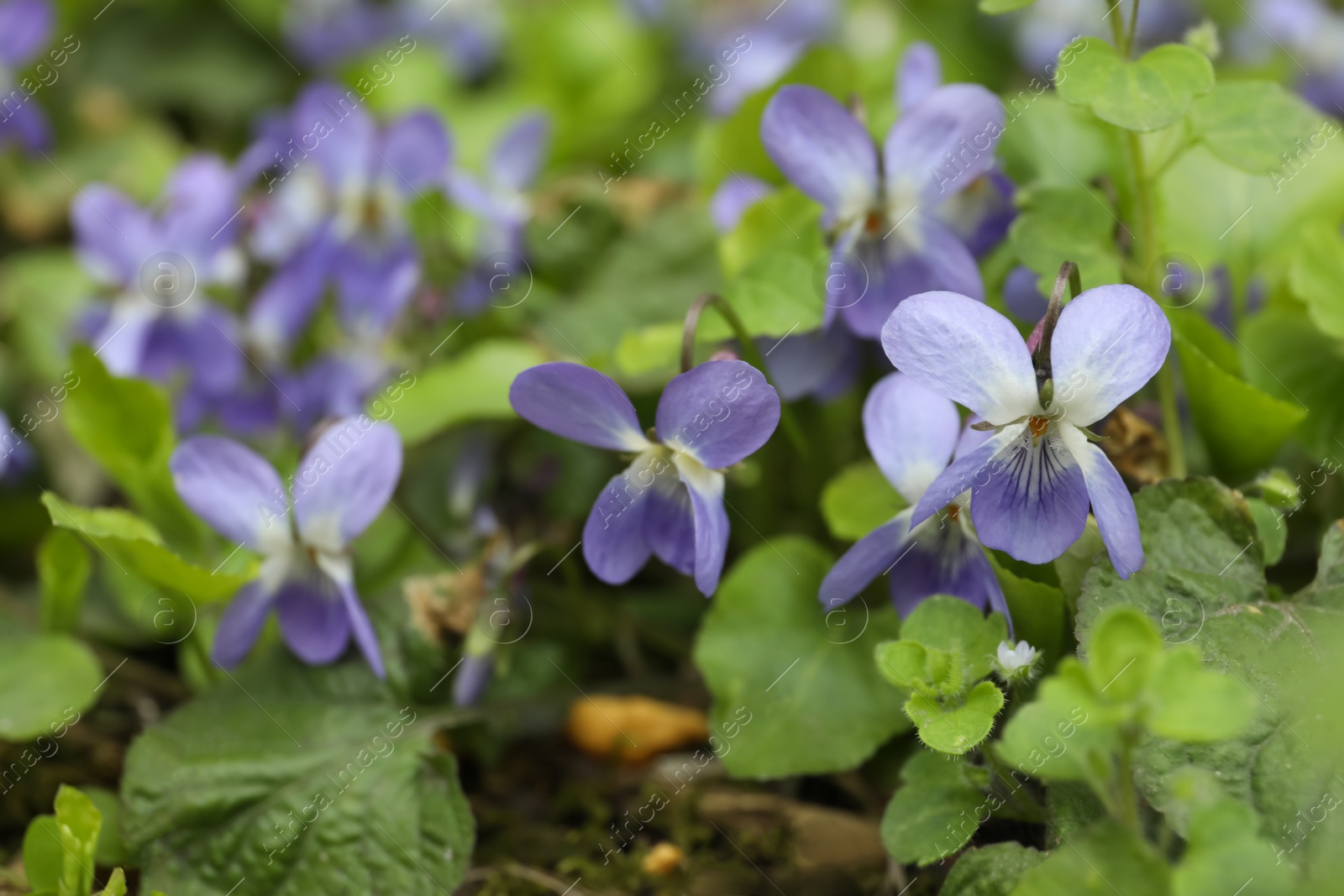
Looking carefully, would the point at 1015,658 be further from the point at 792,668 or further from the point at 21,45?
the point at 21,45

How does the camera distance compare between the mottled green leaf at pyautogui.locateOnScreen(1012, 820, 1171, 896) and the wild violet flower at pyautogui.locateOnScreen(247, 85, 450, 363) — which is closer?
the mottled green leaf at pyautogui.locateOnScreen(1012, 820, 1171, 896)

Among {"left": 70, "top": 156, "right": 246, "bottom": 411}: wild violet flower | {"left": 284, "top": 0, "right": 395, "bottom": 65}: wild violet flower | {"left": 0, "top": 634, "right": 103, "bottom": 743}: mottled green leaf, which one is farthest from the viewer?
{"left": 284, "top": 0, "right": 395, "bottom": 65}: wild violet flower

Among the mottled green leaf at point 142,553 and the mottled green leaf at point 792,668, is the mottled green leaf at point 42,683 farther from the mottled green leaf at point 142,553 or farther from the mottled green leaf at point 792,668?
the mottled green leaf at point 792,668

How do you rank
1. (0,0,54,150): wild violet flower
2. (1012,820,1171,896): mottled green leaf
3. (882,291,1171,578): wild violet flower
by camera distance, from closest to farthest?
(1012,820,1171,896): mottled green leaf, (882,291,1171,578): wild violet flower, (0,0,54,150): wild violet flower

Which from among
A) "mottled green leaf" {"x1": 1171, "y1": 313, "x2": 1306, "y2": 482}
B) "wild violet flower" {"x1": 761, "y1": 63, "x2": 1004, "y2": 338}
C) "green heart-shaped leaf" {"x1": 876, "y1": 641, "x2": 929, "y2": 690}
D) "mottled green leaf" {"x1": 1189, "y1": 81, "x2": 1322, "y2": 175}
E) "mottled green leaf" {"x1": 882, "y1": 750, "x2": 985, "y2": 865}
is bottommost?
"mottled green leaf" {"x1": 1171, "y1": 313, "x2": 1306, "y2": 482}

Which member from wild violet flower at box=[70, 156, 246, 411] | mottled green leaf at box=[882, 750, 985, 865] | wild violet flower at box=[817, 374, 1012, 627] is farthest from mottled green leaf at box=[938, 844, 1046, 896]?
wild violet flower at box=[70, 156, 246, 411]

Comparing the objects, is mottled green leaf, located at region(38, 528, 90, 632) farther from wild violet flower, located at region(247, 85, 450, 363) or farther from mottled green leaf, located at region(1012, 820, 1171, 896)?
mottled green leaf, located at region(1012, 820, 1171, 896)

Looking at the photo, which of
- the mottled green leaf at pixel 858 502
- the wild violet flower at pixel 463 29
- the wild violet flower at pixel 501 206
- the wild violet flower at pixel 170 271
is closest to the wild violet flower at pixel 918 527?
the mottled green leaf at pixel 858 502
